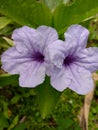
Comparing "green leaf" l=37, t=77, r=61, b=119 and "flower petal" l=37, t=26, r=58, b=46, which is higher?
"flower petal" l=37, t=26, r=58, b=46

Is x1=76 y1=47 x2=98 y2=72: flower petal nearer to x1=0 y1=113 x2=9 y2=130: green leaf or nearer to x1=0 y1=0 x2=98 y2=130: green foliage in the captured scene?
x1=0 y1=0 x2=98 y2=130: green foliage

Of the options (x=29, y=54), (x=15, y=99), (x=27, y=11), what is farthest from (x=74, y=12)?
(x=15, y=99)

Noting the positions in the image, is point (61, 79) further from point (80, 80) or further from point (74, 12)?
point (74, 12)

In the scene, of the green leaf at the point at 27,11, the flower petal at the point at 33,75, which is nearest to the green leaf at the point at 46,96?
the flower petal at the point at 33,75

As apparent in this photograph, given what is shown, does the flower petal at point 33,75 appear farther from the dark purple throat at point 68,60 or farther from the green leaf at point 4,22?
the green leaf at point 4,22

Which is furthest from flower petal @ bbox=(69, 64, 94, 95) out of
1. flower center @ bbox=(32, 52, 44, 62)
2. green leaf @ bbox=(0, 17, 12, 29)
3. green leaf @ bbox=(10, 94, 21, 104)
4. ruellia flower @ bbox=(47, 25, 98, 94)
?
green leaf @ bbox=(10, 94, 21, 104)

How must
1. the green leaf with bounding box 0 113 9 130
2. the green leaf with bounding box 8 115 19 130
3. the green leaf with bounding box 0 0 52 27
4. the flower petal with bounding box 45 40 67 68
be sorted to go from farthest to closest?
the green leaf with bounding box 8 115 19 130 → the green leaf with bounding box 0 113 9 130 → the green leaf with bounding box 0 0 52 27 → the flower petal with bounding box 45 40 67 68
